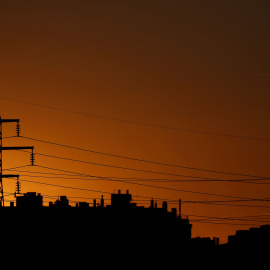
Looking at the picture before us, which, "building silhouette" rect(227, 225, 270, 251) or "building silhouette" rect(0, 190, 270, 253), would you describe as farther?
"building silhouette" rect(227, 225, 270, 251)

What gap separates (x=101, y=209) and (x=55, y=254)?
84.9 ft

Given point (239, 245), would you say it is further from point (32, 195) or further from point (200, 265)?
point (32, 195)

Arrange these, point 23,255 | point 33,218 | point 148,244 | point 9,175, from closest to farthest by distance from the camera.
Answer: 1. point 9,175
2. point 23,255
3. point 33,218
4. point 148,244

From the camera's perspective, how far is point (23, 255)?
11425 centimetres

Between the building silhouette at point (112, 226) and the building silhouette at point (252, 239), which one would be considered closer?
the building silhouette at point (112, 226)

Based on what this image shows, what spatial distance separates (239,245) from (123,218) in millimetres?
17724

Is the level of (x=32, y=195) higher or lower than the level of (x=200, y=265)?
higher

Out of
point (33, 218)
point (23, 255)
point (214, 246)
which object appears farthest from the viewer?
point (214, 246)

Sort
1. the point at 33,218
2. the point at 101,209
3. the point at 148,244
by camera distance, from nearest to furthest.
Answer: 1. the point at 33,218
2. the point at 148,244
3. the point at 101,209

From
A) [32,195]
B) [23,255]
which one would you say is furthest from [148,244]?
[23,255]

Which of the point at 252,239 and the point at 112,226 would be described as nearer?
the point at 112,226

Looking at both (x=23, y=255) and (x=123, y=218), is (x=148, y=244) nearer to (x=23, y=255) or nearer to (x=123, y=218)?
(x=123, y=218)

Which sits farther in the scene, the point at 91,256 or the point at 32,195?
the point at 32,195

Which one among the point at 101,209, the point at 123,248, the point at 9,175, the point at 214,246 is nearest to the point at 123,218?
the point at 101,209
